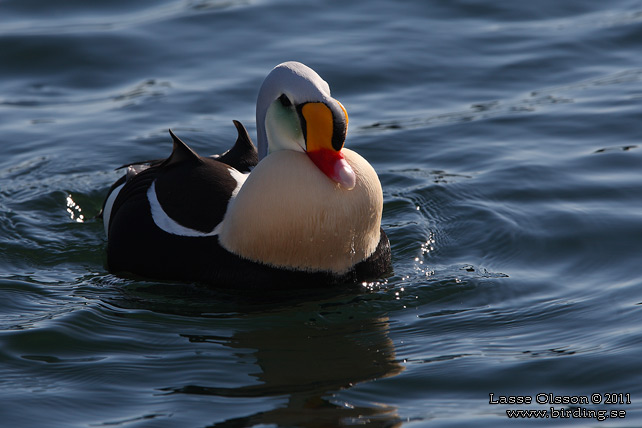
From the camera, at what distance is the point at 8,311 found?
16.6 feet

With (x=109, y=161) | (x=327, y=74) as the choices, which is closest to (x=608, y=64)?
(x=327, y=74)

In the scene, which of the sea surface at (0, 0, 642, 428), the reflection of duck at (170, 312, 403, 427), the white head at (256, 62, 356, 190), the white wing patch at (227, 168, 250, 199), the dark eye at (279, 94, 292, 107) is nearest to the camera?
the reflection of duck at (170, 312, 403, 427)

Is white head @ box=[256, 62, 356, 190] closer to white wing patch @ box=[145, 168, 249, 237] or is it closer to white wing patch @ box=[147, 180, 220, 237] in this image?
white wing patch @ box=[145, 168, 249, 237]

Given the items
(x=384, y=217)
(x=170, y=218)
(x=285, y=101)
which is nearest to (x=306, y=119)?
(x=285, y=101)

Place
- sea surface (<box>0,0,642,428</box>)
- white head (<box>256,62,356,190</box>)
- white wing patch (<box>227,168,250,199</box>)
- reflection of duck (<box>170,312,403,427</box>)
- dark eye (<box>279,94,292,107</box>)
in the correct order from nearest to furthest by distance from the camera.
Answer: reflection of duck (<box>170,312,403,427</box>) < sea surface (<box>0,0,642,428</box>) < white head (<box>256,62,356,190</box>) < dark eye (<box>279,94,292,107</box>) < white wing patch (<box>227,168,250,199</box>)

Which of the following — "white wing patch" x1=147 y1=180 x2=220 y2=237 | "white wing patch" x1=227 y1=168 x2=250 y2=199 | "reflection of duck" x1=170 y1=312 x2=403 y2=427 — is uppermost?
"white wing patch" x1=227 y1=168 x2=250 y2=199

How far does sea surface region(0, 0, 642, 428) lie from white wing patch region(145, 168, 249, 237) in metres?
0.29

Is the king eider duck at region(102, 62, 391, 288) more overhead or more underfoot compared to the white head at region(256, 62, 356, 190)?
more underfoot

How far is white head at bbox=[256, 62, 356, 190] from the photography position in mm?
4738

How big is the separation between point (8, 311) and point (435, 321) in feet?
6.79

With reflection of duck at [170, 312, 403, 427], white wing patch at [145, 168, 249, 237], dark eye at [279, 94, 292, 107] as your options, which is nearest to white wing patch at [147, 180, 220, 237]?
white wing patch at [145, 168, 249, 237]

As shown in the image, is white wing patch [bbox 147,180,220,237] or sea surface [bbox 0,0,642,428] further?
white wing patch [bbox 147,180,220,237]

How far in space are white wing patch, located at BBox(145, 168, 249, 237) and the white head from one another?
30 centimetres

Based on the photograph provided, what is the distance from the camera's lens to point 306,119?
4.79 metres
